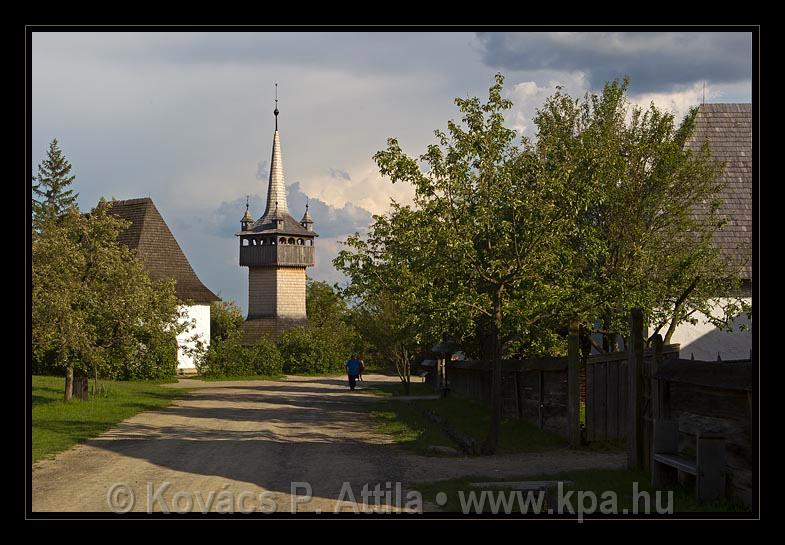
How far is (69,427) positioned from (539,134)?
12518 millimetres

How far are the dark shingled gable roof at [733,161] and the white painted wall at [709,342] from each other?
202 centimetres

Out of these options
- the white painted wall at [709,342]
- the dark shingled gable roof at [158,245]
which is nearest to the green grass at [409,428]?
the white painted wall at [709,342]

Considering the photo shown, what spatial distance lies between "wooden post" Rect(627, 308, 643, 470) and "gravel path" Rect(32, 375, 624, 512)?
104cm

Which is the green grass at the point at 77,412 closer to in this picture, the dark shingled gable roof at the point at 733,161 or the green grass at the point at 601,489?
the green grass at the point at 601,489

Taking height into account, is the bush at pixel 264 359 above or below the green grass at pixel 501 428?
below

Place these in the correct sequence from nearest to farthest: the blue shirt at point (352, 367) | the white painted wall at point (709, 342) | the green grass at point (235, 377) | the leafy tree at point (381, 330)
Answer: the white painted wall at point (709, 342) → the leafy tree at point (381, 330) → the blue shirt at point (352, 367) → the green grass at point (235, 377)

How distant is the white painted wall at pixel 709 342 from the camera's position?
3133 centimetres

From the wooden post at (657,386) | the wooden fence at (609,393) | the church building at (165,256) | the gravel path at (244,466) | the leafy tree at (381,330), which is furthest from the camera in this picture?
the church building at (165,256)

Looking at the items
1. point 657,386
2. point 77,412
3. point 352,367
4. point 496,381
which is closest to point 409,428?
point 496,381

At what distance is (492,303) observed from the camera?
1794 centimetres

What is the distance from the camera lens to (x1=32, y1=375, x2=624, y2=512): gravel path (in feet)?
37.0
